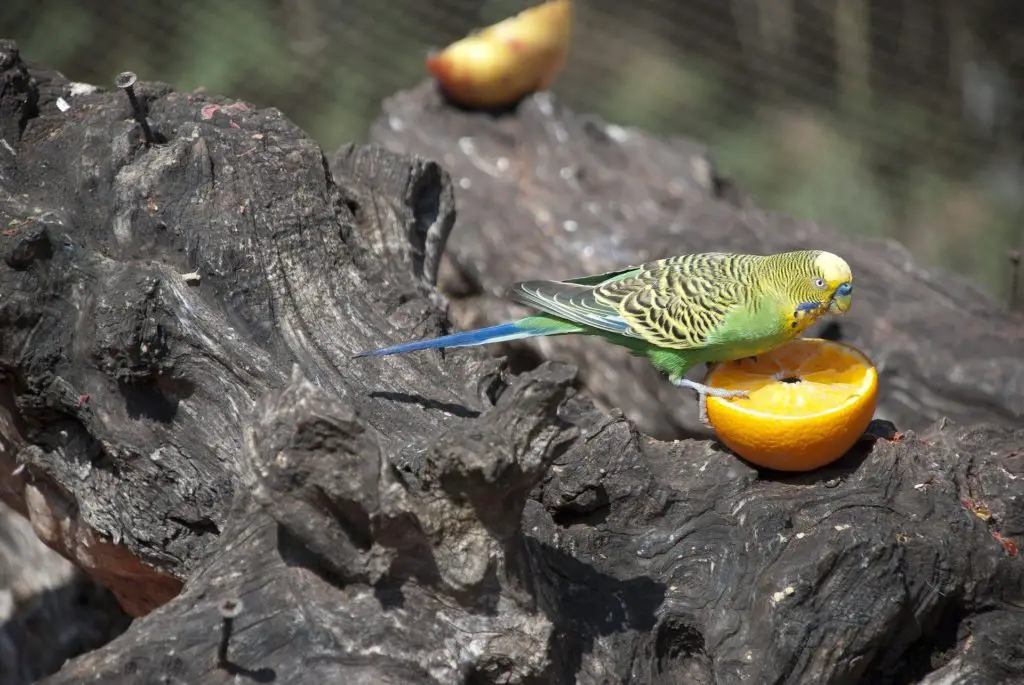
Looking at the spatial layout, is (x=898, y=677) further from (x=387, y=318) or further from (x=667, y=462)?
(x=387, y=318)

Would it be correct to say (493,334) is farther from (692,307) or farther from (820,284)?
(820,284)

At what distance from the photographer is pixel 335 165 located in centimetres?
298

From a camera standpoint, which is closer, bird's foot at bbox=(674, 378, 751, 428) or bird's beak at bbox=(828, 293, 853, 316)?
bird's foot at bbox=(674, 378, 751, 428)

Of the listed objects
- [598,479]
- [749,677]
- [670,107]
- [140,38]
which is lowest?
[670,107]

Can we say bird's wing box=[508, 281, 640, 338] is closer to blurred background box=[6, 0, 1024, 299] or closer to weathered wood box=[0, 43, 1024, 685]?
weathered wood box=[0, 43, 1024, 685]

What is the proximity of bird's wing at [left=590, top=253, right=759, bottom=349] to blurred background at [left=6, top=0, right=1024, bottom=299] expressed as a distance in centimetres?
388

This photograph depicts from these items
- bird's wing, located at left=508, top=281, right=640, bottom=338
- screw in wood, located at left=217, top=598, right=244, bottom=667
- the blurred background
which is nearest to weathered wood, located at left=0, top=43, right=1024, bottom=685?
screw in wood, located at left=217, top=598, right=244, bottom=667

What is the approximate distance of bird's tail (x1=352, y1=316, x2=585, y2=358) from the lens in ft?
7.95

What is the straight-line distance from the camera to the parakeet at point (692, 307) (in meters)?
2.55

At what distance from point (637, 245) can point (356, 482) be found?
8.27ft

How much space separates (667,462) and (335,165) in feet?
4.06

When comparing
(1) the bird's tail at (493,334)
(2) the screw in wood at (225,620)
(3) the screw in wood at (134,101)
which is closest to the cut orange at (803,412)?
(1) the bird's tail at (493,334)

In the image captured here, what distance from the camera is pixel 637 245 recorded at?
4.09m

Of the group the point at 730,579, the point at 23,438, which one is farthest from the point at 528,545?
the point at 23,438
